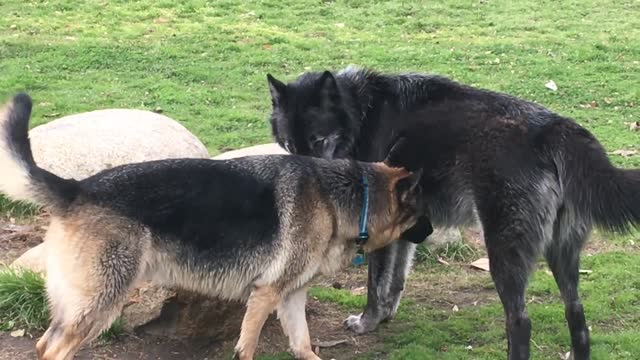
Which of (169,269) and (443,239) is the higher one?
(169,269)

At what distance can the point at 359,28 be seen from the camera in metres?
17.4

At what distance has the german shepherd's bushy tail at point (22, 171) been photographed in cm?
482

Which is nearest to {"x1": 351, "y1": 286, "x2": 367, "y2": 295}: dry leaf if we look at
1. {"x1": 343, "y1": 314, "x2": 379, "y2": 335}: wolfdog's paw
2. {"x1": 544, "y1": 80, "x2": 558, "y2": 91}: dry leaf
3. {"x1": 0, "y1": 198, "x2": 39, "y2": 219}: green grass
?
{"x1": 343, "y1": 314, "x2": 379, "y2": 335}: wolfdog's paw

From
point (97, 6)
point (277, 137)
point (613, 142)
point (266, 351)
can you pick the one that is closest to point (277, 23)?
point (97, 6)

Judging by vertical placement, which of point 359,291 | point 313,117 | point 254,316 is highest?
point 313,117

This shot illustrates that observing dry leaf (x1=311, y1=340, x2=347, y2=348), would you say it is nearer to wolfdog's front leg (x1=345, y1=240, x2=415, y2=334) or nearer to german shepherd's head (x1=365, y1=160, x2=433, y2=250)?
wolfdog's front leg (x1=345, y1=240, x2=415, y2=334)

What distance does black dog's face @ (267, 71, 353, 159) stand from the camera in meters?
6.34

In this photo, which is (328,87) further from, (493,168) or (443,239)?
(443,239)

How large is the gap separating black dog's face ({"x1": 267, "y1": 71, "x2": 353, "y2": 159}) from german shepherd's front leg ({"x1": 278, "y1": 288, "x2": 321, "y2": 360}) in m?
1.28

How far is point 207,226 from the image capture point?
16.6 ft

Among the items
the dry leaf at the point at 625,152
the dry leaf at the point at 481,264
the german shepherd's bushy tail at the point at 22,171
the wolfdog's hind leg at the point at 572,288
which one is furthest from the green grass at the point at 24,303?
the dry leaf at the point at 625,152

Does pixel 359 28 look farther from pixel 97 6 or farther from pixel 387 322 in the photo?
pixel 387 322

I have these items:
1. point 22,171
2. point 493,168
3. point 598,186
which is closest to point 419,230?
point 493,168

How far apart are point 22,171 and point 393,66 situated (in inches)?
397
